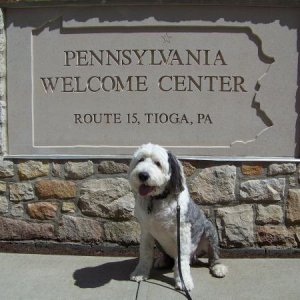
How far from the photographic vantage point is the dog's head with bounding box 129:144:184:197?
378 cm

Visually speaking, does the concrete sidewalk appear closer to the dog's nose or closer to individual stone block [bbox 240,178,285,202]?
individual stone block [bbox 240,178,285,202]

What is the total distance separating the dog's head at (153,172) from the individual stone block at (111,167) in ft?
3.91

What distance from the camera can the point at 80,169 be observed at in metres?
5.17

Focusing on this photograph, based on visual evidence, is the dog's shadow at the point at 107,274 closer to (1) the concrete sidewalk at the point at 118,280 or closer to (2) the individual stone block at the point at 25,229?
(1) the concrete sidewalk at the point at 118,280

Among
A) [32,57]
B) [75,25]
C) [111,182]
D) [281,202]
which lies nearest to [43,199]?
[111,182]

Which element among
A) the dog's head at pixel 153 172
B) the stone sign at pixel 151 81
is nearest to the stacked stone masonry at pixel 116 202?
the stone sign at pixel 151 81

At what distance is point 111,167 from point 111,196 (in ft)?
0.92

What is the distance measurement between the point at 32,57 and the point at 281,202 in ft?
9.08

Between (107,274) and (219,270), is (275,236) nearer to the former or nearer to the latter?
(219,270)

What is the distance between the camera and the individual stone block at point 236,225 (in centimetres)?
514

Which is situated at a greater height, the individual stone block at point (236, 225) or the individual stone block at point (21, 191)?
the individual stone block at point (21, 191)

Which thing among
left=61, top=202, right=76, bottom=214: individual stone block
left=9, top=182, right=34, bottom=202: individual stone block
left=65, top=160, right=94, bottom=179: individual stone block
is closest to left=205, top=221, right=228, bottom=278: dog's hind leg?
left=65, top=160, right=94, bottom=179: individual stone block

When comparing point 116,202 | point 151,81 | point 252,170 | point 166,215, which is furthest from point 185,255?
point 151,81

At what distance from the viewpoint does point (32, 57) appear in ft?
17.0
